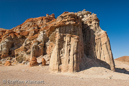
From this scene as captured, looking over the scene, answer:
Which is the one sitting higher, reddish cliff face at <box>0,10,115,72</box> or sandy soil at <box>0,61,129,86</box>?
reddish cliff face at <box>0,10,115,72</box>

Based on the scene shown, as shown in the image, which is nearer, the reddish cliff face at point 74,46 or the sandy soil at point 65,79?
the sandy soil at point 65,79

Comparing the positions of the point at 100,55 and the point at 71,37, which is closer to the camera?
the point at 71,37

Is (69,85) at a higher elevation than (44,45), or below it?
below

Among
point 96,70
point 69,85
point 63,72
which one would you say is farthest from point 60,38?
point 69,85

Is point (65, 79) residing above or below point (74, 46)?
below

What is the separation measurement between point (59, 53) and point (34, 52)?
1409 centimetres

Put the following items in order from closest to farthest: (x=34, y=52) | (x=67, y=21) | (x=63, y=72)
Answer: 1. (x=63, y=72)
2. (x=67, y=21)
3. (x=34, y=52)

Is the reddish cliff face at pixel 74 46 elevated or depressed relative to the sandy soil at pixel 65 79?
elevated

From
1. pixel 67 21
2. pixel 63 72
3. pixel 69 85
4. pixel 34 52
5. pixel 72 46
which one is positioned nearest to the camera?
pixel 69 85

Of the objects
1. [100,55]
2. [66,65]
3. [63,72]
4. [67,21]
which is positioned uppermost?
[67,21]

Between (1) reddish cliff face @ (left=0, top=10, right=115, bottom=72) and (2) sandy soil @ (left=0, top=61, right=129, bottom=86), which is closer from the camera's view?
(2) sandy soil @ (left=0, top=61, right=129, bottom=86)

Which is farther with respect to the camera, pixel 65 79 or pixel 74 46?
pixel 74 46

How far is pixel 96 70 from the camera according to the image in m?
11.9

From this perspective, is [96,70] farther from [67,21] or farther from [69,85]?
[67,21]
